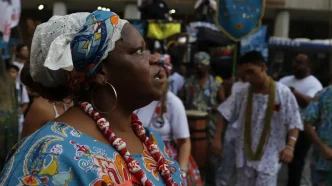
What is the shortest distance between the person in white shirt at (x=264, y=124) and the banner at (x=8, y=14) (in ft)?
7.51

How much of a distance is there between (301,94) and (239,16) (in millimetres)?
1541

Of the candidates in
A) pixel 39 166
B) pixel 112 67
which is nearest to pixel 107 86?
pixel 112 67

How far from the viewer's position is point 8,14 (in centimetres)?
540

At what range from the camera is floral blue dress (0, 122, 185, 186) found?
167 centimetres

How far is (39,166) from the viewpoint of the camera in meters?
1.67

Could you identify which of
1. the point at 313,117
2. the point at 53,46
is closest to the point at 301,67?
the point at 313,117

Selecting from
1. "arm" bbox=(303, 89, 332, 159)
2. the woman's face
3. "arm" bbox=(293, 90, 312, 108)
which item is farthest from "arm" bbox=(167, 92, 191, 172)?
"arm" bbox=(293, 90, 312, 108)

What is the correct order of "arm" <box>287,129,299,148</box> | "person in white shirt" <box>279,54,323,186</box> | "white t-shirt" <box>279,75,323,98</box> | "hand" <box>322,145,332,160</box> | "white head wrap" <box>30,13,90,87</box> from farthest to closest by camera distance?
"white t-shirt" <box>279,75,323,98</box> < "person in white shirt" <box>279,54,323,186</box> < "arm" <box>287,129,299,148</box> < "hand" <box>322,145,332,160</box> < "white head wrap" <box>30,13,90,87</box>

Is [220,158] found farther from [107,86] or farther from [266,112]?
[107,86]

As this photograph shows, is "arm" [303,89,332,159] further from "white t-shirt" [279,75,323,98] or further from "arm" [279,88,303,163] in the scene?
"white t-shirt" [279,75,323,98]

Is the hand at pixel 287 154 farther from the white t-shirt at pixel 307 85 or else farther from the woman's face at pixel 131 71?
the woman's face at pixel 131 71

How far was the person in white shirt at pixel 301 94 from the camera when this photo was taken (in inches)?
275

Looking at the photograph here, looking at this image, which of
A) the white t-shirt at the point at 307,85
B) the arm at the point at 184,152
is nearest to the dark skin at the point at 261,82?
the arm at the point at 184,152

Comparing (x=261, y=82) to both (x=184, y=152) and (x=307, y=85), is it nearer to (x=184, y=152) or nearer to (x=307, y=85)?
(x=184, y=152)
